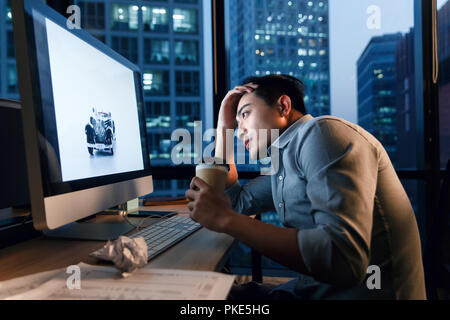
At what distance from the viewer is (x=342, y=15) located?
2.12 metres

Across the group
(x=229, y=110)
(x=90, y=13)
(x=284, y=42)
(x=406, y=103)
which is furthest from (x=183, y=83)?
(x=229, y=110)

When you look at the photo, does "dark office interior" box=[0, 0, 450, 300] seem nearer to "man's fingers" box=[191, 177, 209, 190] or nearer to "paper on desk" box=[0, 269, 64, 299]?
"man's fingers" box=[191, 177, 209, 190]

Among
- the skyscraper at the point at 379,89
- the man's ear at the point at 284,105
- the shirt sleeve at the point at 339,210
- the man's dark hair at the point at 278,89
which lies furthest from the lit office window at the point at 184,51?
the shirt sleeve at the point at 339,210

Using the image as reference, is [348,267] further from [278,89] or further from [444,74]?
[444,74]

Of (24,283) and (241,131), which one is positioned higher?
(241,131)

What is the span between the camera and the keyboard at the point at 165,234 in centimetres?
71

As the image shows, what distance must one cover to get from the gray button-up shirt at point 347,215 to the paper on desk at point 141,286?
223 mm

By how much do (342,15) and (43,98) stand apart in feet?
7.16

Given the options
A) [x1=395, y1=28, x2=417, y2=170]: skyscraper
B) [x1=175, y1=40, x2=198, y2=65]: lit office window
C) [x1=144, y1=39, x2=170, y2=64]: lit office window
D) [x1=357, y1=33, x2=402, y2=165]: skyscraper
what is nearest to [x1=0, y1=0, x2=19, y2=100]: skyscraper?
[x1=357, y1=33, x2=402, y2=165]: skyscraper

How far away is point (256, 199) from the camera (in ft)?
3.96

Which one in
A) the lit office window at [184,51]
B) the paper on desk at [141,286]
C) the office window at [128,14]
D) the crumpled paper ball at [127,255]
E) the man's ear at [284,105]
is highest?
the lit office window at [184,51]

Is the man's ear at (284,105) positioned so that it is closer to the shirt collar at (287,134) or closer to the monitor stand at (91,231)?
the shirt collar at (287,134)

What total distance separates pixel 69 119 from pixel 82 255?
327 mm

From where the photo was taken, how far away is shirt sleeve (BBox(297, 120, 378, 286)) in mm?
588
